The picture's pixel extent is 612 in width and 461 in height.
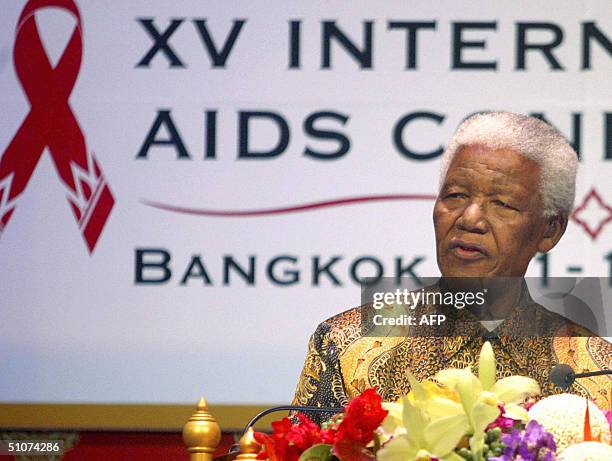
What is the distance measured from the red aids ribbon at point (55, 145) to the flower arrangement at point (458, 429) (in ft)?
6.73

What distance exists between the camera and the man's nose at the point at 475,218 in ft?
8.56

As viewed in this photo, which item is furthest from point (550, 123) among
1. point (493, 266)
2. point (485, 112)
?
point (493, 266)

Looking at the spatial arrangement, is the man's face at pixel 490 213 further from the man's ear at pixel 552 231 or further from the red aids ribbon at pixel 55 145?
the red aids ribbon at pixel 55 145

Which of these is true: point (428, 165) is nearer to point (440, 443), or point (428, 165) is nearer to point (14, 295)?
point (14, 295)

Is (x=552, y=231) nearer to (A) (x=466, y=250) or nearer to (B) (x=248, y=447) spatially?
(A) (x=466, y=250)

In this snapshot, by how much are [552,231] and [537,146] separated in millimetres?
233

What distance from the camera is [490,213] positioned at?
2611 mm

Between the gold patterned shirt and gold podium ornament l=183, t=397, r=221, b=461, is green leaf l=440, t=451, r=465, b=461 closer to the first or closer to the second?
gold podium ornament l=183, t=397, r=221, b=461

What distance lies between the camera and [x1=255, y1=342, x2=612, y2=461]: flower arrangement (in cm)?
114

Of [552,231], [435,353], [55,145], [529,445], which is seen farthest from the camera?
[55,145]

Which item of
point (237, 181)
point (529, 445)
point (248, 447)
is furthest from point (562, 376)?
point (237, 181)

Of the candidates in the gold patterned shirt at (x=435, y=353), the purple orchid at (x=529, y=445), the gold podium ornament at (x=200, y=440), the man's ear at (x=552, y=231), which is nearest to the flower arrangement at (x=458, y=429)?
the purple orchid at (x=529, y=445)

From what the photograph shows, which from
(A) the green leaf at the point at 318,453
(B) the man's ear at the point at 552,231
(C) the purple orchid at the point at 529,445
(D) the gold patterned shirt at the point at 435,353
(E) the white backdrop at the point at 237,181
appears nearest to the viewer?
(C) the purple orchid at the point at 529,445

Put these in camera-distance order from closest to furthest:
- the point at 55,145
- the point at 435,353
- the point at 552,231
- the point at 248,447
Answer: the point at 248,447 < the point at 435,353 < the point at 552,231 < the point at 55,145
